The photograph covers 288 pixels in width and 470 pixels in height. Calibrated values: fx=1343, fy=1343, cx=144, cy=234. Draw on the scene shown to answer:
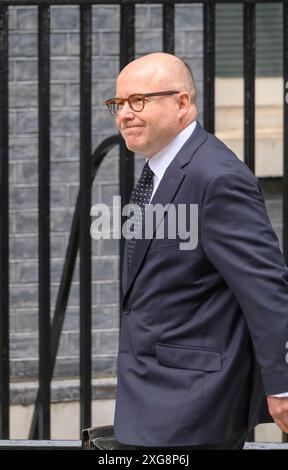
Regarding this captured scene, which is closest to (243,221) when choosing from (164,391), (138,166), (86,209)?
(164,391)

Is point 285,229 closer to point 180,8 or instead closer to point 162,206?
point 162,206

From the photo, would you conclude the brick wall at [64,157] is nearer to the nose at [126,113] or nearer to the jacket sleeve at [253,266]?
the nose at [126,113]

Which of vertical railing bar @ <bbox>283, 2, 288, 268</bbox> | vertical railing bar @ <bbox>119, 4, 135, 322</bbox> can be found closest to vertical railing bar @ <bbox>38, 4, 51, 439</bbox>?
vertical railing bar @ <bbox>119, 4, 135, 322</bbox>

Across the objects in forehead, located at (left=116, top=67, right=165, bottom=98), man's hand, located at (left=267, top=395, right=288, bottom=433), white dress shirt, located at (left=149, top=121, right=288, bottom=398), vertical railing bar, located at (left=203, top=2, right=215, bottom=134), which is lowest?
man's hand, located at (left=267, top=395, right=288, bottom=433)

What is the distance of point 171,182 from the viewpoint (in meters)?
3.75

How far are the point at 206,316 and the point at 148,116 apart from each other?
1.92 ft

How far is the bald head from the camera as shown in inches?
148

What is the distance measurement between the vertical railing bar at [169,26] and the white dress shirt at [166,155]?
147cm

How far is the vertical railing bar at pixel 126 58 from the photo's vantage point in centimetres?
525

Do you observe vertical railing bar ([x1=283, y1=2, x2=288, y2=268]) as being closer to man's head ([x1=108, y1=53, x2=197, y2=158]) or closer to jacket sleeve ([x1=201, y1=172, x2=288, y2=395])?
man's head ([x1=108, y1=53, x2=197, y2=158])

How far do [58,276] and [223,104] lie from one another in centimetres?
147

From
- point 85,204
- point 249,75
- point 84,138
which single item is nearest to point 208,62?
point 249,75

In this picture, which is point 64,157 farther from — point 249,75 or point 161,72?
point 161,72
